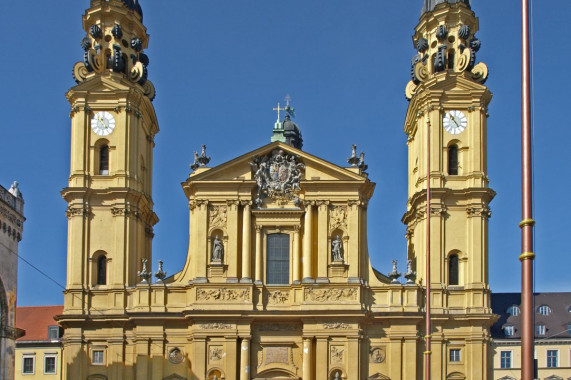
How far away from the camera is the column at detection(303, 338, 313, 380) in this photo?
46.4 m

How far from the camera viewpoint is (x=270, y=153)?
48875 mm

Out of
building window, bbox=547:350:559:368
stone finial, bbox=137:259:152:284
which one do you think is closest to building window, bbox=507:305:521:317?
building window, bbox=547:350:559:368

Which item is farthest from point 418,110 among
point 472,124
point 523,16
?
point 523,16

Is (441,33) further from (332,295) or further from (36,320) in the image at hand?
(36,320)

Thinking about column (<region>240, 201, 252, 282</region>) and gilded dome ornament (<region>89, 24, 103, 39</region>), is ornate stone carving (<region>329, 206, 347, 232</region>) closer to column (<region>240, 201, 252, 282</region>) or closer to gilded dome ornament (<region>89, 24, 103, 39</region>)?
column (<region>240, 201, 252, 282</region>)

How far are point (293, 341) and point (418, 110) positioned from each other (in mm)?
12226

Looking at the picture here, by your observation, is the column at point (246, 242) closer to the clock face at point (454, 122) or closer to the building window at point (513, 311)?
the clock face at point (454, 122)

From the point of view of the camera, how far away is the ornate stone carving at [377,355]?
156ft

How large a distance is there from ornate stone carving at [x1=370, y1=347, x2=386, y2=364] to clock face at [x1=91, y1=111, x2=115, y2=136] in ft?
50.7

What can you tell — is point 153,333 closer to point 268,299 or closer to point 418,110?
point 268,299

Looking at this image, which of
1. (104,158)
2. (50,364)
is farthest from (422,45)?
(50,364)

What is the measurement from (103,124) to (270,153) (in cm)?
777

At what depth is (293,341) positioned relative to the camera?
4716 cm

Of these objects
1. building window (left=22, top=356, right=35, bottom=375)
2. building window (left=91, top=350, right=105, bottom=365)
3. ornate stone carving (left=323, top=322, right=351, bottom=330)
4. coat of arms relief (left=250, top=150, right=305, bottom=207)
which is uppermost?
coat of arms relief (left=250, top=150, right=305, bottom=207)
